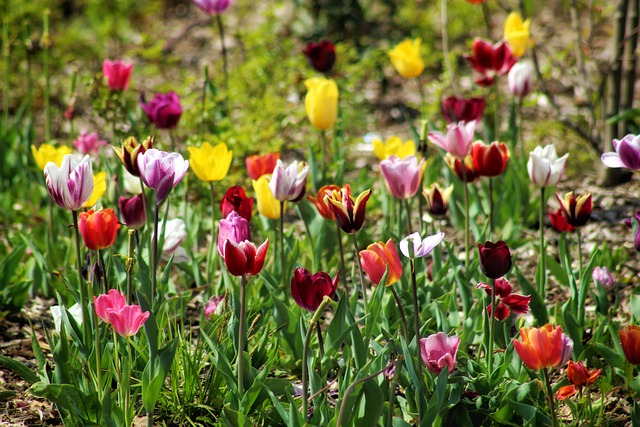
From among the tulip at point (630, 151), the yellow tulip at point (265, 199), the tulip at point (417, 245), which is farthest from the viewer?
the yellow tulip at point (265, 199)

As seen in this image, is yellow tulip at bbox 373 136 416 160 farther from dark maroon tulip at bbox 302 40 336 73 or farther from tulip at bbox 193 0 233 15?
tulip at bbox 193 0 233 15

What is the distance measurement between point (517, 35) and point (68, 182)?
1.87 meters

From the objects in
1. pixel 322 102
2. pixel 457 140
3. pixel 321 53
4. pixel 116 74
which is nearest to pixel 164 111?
pixel 116 74

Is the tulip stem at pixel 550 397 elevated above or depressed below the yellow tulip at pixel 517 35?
below

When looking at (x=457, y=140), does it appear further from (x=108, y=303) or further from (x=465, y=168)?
(x=108, y=303)

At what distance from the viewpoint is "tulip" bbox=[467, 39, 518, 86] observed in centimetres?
282

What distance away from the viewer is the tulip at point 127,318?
5.18 feet

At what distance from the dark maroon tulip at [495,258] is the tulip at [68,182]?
908 mm

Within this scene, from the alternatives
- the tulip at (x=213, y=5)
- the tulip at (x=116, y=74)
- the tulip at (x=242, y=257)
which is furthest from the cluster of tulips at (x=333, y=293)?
the tulip at (x=213, y=5)

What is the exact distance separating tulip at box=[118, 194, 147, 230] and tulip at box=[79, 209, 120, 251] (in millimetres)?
183

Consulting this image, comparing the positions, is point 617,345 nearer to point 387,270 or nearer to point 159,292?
point 387,270

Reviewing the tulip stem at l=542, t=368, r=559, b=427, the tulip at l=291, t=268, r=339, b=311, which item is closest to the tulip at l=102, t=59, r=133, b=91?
the tulip at l=291, t=268, r=339, b=311

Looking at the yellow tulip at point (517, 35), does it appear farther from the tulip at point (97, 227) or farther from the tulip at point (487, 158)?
the tulip at point (97, 227)

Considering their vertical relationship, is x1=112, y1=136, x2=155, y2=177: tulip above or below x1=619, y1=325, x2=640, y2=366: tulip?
above
